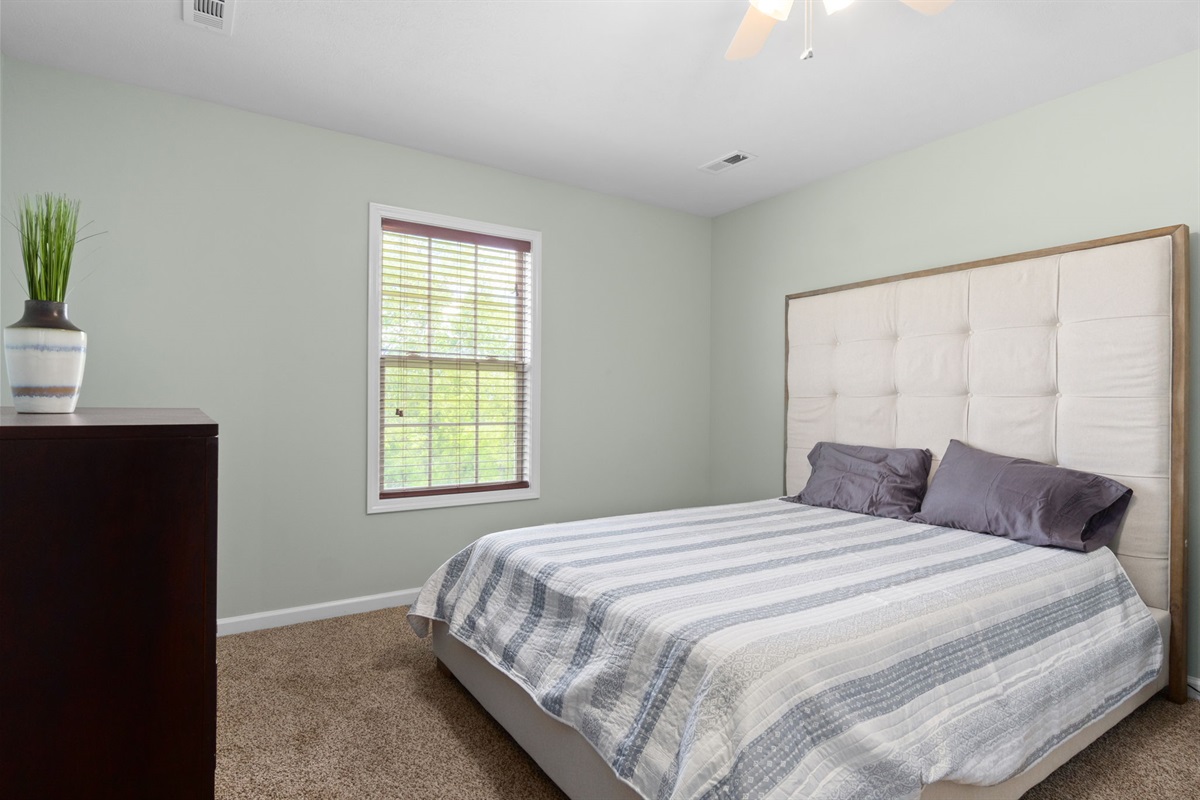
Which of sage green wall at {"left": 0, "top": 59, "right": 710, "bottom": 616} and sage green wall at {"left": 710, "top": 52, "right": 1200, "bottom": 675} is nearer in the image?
sage green wall at {"left": 710, "top": 52, "right": 1200, "bottom": 675}

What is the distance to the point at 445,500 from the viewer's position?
3492 millimetres

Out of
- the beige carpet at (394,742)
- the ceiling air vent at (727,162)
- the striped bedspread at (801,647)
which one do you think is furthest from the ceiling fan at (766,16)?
the beige carpet at (394,742)

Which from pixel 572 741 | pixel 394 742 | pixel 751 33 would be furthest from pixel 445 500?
pixel 751 33

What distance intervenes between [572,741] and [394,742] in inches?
28.1

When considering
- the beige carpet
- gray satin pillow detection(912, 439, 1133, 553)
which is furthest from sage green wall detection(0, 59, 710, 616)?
gray satin pillow detection(912, 439, 1133, 553)

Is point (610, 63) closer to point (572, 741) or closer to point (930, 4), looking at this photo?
point (930, 4)

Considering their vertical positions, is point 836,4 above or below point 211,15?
below

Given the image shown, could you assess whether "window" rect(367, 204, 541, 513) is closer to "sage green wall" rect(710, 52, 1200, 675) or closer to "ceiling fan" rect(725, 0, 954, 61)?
"sage green wall" rect(710, 52, 1200, 675)

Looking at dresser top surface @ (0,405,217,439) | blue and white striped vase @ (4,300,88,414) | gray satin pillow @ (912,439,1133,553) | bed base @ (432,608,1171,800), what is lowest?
bed base @ (432,608,1171,800)

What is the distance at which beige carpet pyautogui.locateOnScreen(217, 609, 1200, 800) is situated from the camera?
1821mm

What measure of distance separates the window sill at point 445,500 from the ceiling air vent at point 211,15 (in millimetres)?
2094

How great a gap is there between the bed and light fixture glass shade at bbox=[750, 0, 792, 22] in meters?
1.64

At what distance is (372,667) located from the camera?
2605 mm

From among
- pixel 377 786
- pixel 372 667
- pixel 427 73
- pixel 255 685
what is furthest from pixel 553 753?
pixel 427 73
